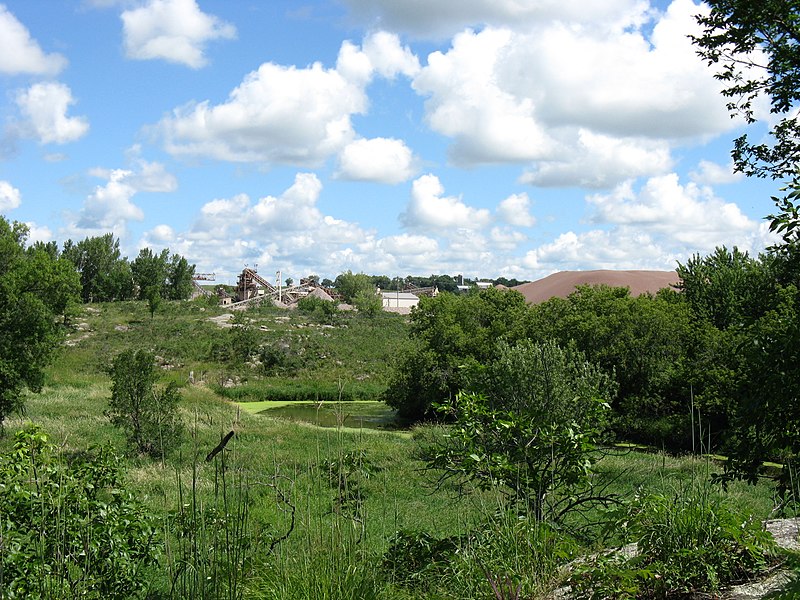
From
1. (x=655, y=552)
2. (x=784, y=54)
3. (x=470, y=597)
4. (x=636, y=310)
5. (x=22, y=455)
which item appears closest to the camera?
(x=470, y=597)

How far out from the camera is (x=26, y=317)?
15914 millimetres

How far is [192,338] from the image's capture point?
136 feet

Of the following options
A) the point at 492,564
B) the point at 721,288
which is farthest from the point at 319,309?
the point at 492,564

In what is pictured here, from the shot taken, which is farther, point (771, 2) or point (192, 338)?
point (192, 338)

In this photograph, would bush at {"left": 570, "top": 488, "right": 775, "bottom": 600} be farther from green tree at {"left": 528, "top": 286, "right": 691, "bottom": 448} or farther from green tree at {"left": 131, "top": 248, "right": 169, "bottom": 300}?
green tree at {"left": 131, "top": 248, "right": 169, "bottom": 300}

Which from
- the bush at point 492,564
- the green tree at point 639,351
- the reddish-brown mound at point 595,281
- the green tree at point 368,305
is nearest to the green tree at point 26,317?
the green tree at point 639,351

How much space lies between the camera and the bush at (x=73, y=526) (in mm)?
3814

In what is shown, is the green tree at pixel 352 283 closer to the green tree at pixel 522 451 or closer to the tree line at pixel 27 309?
the tree line at pixel 27 309

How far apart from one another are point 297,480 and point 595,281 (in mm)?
32013

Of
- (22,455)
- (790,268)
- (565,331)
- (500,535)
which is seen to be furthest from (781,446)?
(565,331)

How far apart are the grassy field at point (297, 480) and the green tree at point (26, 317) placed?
128 cm

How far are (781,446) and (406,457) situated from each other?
1192 centimetres

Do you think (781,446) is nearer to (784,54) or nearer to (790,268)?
(790,268)

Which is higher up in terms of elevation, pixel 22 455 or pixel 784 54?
pixel 784 54
